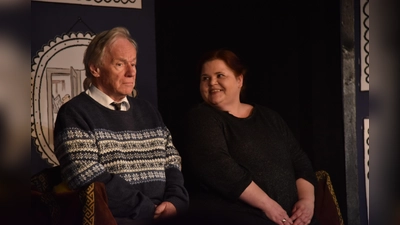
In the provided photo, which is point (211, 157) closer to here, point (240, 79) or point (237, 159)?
point (237, 159)

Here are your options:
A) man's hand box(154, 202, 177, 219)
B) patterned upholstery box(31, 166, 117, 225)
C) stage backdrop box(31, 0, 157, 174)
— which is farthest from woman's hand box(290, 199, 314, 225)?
stage backdrop box(31, 0, 157, 174)

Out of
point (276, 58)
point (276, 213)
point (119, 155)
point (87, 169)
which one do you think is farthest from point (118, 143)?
point (276, 58)

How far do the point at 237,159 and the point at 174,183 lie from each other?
40 cm

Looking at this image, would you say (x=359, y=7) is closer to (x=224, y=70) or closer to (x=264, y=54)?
(x=264, y=54)

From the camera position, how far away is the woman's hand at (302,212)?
2385 millimetres

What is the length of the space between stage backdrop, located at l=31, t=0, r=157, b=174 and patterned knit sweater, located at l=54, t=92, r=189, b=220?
67 centimetres

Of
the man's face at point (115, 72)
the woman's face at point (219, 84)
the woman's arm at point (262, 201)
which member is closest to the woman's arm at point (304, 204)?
the woman's arm at point (262, 201)

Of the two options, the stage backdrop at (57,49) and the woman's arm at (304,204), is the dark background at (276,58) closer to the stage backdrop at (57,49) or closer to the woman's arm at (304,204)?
the woman's arm at (304,204)

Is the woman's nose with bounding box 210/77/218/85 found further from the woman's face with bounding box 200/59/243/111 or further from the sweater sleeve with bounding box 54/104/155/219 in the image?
the sweater sleeve with bounding box 54/104/155/219

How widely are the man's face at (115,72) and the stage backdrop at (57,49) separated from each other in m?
0.63

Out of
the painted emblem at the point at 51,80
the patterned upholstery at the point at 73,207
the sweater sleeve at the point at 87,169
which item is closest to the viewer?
the patterned upholstery at the point at 73,207

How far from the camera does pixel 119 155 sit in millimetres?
1941

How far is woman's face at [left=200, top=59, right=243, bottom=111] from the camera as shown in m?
2.47

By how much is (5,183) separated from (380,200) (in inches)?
9.7
